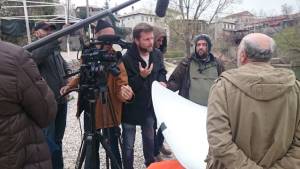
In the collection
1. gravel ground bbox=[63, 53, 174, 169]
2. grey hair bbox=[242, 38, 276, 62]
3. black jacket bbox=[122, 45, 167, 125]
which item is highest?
grey hair bbox=[242, 38, 276, 62]

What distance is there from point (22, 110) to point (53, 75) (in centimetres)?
151

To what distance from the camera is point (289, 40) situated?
119ft

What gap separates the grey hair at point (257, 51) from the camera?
5.84 feet

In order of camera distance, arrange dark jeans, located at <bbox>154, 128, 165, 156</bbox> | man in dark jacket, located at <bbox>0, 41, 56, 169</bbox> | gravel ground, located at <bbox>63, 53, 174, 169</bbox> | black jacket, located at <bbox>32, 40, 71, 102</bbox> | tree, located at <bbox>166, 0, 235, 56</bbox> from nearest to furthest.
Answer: man in dark jacket, located at <bbox>0, 41, 56, 169</bbox>
black jacket, located at <bbox>32, 40, 71, 102</bbox>
dark jeans, located at <bbox>154, 128, 165, 156</bbox>
gravel ground, located at <bbox>63, 53, 174, 169</bbox>
tree, located at <bbox>166, 0, 235, 56</bbox>

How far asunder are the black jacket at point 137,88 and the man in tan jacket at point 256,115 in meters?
1.54

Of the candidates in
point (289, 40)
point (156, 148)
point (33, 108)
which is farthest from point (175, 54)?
point (33, 108)

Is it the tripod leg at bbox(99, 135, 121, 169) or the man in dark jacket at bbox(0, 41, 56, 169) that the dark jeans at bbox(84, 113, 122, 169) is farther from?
the man in dark jacket at bbox(0, 41, 56, 169)

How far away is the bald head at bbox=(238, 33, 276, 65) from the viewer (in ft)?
5.84

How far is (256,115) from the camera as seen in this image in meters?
1.72

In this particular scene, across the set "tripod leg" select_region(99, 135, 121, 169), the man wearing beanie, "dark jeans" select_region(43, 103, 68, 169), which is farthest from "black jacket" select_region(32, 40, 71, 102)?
the man wearing beanie

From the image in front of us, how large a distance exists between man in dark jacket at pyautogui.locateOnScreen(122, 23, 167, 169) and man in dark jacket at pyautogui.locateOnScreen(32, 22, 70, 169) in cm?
66

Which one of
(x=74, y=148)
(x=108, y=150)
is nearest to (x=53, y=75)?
(x=108, y=150)

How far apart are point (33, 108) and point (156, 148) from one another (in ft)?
8.43

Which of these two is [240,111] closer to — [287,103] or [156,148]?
[287,103]
